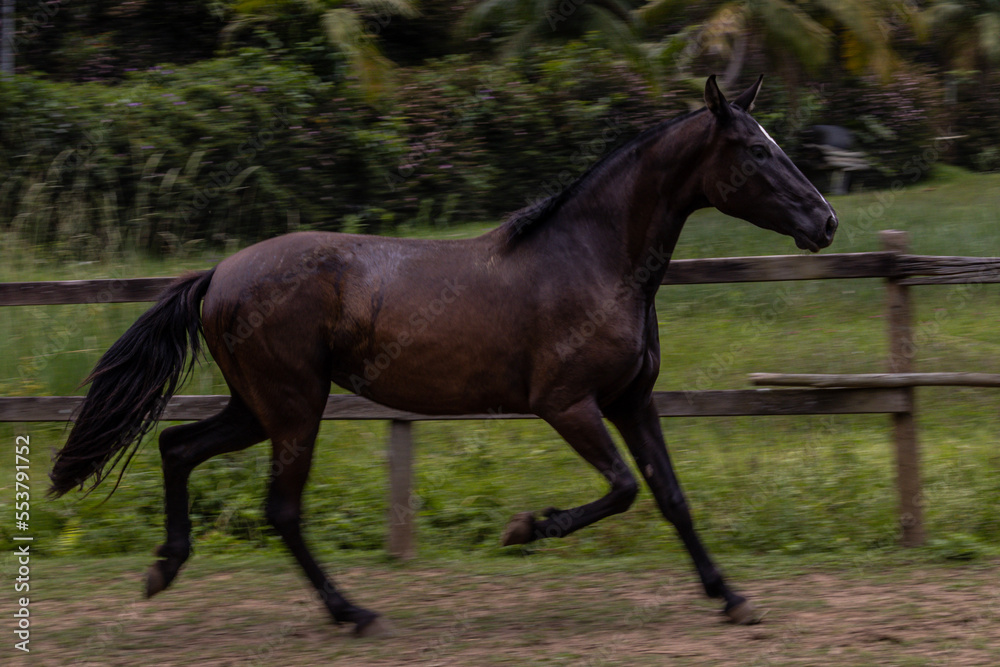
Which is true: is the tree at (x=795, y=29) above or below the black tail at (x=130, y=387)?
above

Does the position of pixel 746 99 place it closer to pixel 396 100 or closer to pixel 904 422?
pixel 904 422

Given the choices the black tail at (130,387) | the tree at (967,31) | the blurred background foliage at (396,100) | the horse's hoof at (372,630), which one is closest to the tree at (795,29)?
the blurred background foliage at (396,100)

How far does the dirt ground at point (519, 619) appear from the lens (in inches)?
144

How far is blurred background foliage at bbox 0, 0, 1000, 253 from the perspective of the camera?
9141 millimetres

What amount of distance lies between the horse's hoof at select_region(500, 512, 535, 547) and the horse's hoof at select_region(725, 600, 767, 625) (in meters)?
0.86

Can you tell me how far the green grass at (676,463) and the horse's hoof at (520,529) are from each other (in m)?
1.35

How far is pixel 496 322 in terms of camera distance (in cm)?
399

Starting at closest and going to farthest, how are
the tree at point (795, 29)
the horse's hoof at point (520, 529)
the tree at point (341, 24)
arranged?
the horse's hoof at point (520, 529)
the tree at point (795, 29)
the tree at point (341, 24)

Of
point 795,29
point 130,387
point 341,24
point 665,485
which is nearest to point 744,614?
point 665,485

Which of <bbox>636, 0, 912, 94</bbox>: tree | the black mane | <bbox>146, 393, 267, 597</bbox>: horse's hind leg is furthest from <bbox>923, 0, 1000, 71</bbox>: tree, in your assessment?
<bbox>146, 393, 267, 597</bbox>: horse's hind leg

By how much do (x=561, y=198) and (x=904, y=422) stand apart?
2.11 metres

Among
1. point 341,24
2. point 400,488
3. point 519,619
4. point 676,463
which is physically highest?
point 341,24

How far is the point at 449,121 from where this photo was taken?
10578 millimetres

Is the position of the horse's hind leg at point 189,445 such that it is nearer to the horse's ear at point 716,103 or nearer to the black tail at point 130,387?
the black tail at point 130,387
